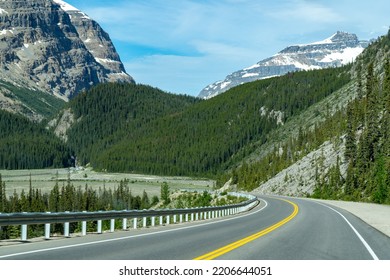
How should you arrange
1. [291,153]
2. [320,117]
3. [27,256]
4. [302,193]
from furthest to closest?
[320,117] < [291,153] < [302,193] < [27,256]

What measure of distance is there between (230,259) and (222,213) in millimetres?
28097

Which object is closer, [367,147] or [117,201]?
[367,147]

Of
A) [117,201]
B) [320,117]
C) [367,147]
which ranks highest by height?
[320,117]

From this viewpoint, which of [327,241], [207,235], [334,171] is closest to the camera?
[327,241]

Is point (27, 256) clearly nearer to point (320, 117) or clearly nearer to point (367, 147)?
point (367, 147)

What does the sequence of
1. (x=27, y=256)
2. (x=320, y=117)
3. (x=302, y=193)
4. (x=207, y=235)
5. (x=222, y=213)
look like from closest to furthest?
(x=27, y=256)
(x=207, y=235)
(x=222, y=213)
(x=302, y=193)
(x=320, y=117)

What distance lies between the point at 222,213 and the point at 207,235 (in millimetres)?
20843

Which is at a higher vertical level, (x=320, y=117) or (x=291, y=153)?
(x=320, y=117)

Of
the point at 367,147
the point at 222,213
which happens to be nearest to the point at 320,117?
the point at 367,147

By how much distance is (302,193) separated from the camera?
10700cm

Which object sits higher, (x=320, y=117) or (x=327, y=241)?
(x=320, y=117)

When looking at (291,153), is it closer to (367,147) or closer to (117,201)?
(117,201)
